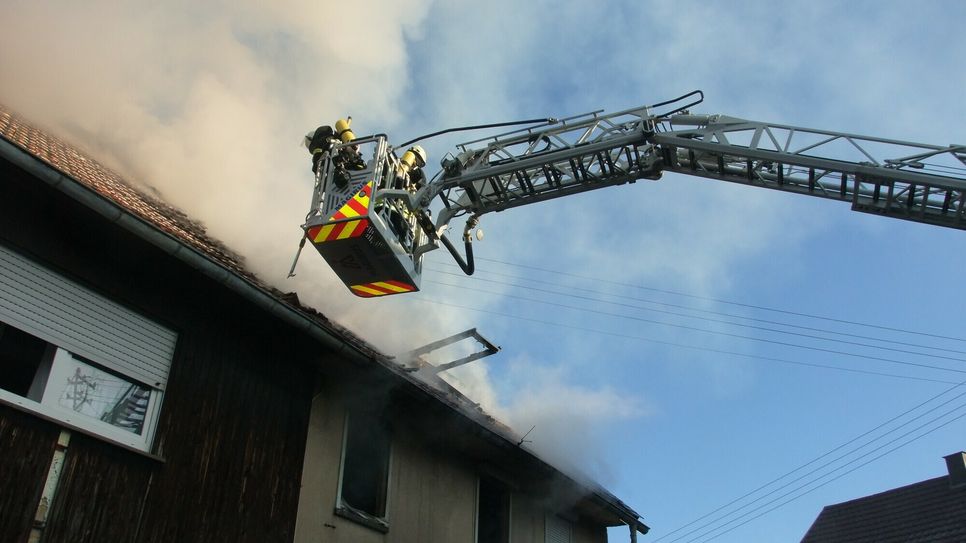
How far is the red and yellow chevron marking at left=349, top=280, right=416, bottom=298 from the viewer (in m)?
7.56

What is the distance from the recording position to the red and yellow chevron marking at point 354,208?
7074 mm

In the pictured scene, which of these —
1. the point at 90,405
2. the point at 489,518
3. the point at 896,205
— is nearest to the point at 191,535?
the point at 90,405

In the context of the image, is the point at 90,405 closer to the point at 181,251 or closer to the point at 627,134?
the point at 181,251

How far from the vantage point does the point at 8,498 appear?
470 cm

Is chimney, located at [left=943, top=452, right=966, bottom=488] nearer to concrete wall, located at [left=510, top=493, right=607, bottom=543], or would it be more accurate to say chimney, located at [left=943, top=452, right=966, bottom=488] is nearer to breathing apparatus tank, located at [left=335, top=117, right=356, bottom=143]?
concrete wall, located at [left=510, top=493, right=607, bottom=543]

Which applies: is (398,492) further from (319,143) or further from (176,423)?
(319,143)

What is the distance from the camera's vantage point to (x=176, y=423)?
5906mm

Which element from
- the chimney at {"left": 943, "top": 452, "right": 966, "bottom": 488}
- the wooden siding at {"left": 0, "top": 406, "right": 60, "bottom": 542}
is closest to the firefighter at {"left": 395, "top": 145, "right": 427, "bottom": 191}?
the wooden siding at {"left": 0, "top": 406, "right": 60, "bottom": 542}

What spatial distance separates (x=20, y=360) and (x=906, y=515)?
1802 centimetres

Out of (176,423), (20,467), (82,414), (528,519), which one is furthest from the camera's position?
(528,519)

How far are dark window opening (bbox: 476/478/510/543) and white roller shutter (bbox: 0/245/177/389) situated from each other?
15.9ft

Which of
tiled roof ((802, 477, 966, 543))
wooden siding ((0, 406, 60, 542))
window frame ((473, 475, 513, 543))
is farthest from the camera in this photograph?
tiled roof ((802, 477, 966, 543))

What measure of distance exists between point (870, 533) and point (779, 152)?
13797mm

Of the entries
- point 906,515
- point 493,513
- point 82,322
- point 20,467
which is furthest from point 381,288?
point 906,515
